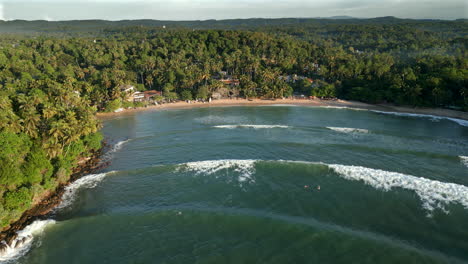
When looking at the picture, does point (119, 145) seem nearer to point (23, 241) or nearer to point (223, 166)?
point (223, 166)

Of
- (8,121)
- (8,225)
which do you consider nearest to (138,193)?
(8,225)

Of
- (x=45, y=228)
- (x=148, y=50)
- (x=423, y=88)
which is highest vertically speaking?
(x=148, y=50)

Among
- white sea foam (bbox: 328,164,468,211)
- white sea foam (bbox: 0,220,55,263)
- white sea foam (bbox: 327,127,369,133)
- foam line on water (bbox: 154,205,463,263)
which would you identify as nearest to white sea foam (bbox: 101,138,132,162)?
white sea foam (bbox: 0,220,55,263)

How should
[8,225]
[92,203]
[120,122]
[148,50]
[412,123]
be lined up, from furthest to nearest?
[148,50], [120,122], [412,123], [92,203], [8,225]

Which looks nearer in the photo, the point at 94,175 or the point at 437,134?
the point at 94,175

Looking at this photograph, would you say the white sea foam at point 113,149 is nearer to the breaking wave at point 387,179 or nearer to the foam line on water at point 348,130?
the breaking wave at point 387,179

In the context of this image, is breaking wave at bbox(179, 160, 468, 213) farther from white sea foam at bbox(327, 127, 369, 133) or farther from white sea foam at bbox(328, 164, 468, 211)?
white sea foam at bbox(327, 127, 369, 133)

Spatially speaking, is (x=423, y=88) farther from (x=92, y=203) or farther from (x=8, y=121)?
(x=8, y=121)
